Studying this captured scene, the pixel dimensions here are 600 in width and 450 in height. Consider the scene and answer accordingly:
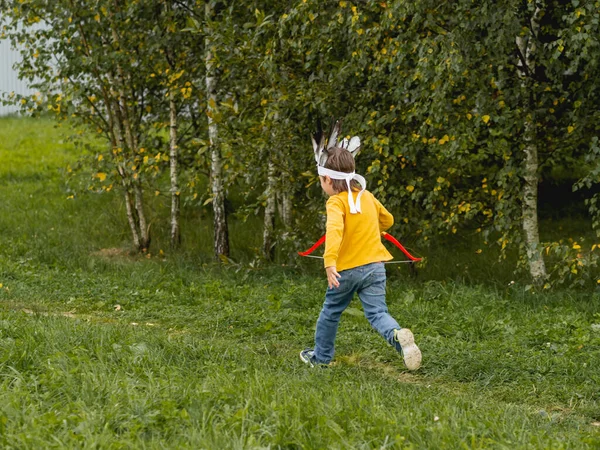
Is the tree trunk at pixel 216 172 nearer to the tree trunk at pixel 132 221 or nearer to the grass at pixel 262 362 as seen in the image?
the grass at pixel 262 362

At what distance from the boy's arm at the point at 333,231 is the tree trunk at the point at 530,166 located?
3027mm

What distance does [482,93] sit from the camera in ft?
25.6

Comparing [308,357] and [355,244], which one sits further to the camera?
[308,357]

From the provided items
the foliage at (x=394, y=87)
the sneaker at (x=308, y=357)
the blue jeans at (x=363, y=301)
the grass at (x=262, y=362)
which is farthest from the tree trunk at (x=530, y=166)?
the sneaker at (x=308, y=357)

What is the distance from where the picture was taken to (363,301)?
231 inches

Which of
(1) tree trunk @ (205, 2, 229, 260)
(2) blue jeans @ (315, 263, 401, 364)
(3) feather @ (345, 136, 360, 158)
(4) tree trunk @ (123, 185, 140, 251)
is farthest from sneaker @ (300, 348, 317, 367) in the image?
(4) tree trunk @ (123, 185, 140, 251)

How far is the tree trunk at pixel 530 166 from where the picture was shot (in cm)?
809

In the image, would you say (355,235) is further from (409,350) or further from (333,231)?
(409,350)

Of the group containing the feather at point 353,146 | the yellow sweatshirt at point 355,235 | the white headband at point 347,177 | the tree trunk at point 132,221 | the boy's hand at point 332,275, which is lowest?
the tree trunk at point 132,221

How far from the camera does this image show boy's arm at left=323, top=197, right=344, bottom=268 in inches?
215

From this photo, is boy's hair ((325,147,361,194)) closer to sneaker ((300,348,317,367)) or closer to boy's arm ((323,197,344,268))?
boy's arm ((323,197,344,268))

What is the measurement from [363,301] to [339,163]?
3.26ft

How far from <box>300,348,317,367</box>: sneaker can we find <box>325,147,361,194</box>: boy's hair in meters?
1.25

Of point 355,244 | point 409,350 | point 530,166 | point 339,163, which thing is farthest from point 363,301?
point 530,166
